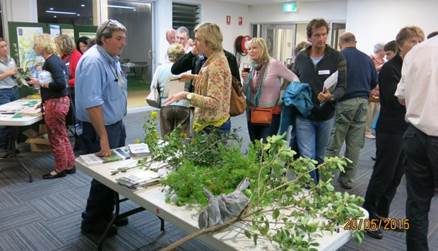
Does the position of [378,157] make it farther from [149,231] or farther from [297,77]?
[149,231]

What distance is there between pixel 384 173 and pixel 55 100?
3.01 m

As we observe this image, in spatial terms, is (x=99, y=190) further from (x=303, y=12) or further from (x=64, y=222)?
(x=303, y=12)

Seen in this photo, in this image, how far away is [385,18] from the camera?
24.3 ft

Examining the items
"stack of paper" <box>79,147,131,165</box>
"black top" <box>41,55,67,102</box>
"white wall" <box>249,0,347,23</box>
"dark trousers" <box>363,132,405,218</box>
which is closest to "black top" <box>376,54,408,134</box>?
"dark trousers" <box>363,132,405,218</box>

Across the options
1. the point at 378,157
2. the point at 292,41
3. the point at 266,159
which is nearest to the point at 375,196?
the point at 378,157

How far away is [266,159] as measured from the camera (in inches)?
57.2

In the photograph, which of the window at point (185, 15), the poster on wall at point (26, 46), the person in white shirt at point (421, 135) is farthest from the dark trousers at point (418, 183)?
the window at point (185, 15)

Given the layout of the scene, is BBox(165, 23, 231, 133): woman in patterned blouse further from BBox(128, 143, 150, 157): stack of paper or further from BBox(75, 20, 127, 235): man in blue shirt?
BBox(75, 20, 127, 235): man in blue shirt

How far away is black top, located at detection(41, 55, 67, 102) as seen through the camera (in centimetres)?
342

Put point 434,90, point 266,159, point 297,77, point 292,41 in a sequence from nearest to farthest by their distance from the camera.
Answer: point 266,159 < point 434,90 < point 297,77 < point 292,41

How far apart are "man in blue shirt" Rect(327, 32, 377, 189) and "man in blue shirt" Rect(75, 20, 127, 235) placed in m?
2.06

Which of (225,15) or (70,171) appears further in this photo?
(225,15)

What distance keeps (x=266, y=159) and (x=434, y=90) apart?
3.09 feet

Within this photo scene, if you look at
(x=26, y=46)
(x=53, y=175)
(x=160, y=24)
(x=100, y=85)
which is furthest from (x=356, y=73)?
(x=160, y=24)
